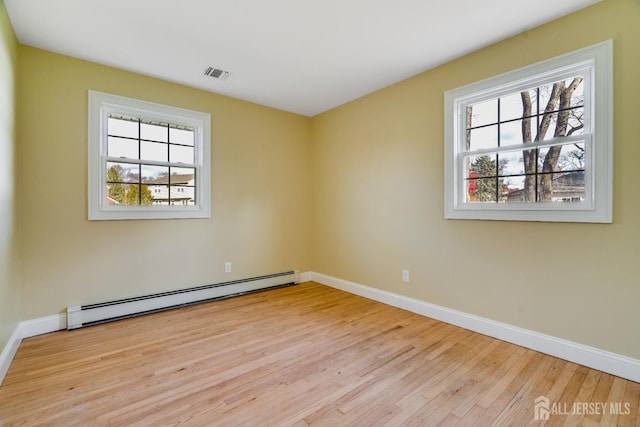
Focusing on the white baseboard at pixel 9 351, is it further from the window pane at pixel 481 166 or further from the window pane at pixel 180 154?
the window pane at pixel 481 166

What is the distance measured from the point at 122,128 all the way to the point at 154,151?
375mm

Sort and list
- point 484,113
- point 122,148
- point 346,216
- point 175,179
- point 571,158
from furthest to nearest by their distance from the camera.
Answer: point 346,216 < point 175,179 < point 122,148 < point 484,113 < point 571,158

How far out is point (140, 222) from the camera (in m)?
3.21

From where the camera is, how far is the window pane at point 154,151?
10.9ft

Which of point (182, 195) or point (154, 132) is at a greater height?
point (154, 132)

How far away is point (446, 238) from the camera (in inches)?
118

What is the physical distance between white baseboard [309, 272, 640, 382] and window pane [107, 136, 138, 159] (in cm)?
326

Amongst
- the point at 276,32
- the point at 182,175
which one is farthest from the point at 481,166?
the point at 182,175

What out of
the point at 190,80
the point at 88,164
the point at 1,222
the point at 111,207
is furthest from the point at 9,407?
the point at 190,80

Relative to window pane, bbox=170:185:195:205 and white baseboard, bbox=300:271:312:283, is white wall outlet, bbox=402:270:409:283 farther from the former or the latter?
window pane, bbox=170:185:195:205

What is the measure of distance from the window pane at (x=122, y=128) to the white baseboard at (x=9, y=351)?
201 centimetres

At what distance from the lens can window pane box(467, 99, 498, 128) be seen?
2.74 metres

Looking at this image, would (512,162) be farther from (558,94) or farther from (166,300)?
(166,300)

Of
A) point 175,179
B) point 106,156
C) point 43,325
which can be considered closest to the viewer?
point 43,325
